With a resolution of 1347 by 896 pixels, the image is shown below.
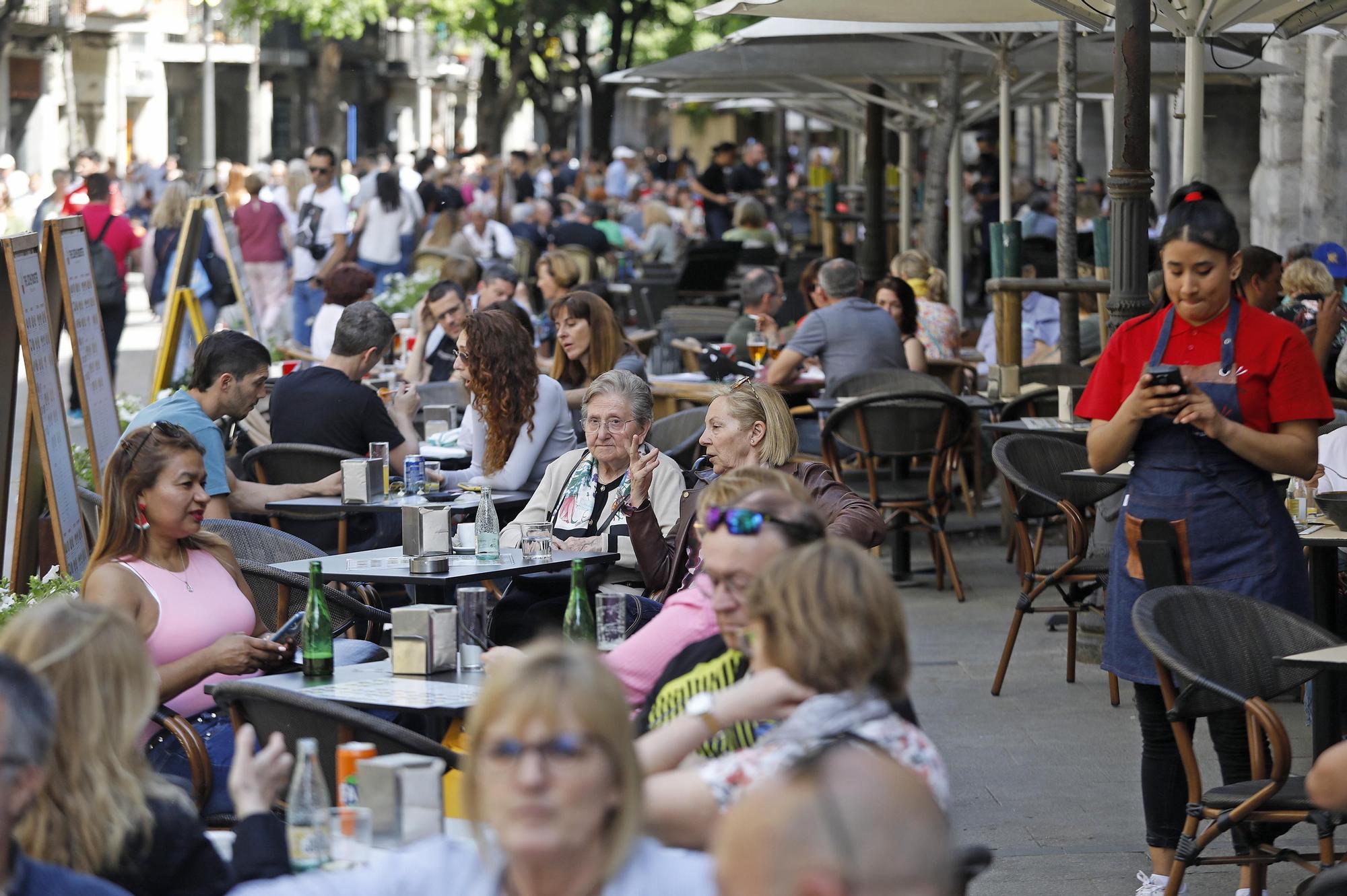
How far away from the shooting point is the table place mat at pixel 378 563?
5.74 meters

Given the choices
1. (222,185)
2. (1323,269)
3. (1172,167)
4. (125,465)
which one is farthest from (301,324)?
(1172,167)

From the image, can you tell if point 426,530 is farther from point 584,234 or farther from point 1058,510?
point 584,234

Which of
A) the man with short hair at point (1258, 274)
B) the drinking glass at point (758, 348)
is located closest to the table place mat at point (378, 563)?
the man with short hair at point (1258, 274)

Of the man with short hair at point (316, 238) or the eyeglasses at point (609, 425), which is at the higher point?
the man with short hair at point (316, 238)

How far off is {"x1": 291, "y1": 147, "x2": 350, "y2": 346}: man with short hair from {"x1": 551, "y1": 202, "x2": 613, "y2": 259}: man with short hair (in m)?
3.30

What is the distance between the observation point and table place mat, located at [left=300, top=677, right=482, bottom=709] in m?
4.21

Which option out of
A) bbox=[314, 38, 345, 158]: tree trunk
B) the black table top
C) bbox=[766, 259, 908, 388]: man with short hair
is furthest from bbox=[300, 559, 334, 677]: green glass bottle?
bbox=[314, 38, 345, 158]: tree trunk

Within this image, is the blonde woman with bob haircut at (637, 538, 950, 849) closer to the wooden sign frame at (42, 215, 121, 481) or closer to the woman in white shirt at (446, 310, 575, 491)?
the woman in white shirt at (446, 310, 575, 491)

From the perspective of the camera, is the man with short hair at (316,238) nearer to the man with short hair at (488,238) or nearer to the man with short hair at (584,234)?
the man with short hair at (488,238)

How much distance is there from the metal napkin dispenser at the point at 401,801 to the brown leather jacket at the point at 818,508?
2.20 m

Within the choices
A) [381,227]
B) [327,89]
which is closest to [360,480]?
[381,227]

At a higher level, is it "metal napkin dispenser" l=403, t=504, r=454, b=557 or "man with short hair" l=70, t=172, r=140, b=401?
"man with short hair" l=70, t=172, r=140, b=401

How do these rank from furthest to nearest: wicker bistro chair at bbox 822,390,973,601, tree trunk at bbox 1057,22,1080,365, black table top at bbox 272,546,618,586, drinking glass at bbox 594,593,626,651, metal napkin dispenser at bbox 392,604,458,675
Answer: tree trunk at bbox 1057,22,1080,365, wicker bistro chair at bbox 822,390,973,601, black table top at bbox 272,546,618,586, drinking glass at bbox 594,593,626,651, metal napkin dispenser at bbox 392,604,458,675

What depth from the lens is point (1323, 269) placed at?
952cm
